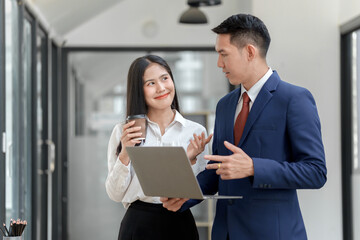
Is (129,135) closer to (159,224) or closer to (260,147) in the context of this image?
(159,224)

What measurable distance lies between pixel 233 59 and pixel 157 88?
1.54 feet

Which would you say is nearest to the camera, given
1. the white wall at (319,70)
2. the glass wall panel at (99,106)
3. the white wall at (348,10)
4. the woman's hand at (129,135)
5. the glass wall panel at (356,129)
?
the woman's hand at (129,135)

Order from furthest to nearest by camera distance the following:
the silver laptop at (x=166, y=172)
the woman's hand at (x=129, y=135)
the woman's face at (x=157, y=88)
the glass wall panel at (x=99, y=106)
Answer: the glass wall panel at (x=99, y=106), the woman's face at (x=157, y=88), the woman's hand at (x=129, y=135), the silver laptop at (x=166, y=172)

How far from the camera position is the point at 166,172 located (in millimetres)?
2037

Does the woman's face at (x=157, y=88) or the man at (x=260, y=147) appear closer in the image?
the man at (x=260, y=147)

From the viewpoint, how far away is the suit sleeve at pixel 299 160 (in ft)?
6.53

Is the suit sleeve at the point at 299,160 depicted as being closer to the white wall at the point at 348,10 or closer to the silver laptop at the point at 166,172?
the silver laptop at the point at 166,172

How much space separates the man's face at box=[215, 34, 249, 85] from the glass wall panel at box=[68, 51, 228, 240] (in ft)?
17.2

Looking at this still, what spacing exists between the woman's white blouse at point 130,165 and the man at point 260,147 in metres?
0.34

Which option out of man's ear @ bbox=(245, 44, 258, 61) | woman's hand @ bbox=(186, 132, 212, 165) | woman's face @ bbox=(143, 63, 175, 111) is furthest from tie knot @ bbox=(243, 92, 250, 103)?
woman's face @ bbox=(143, 63, 175, 111)

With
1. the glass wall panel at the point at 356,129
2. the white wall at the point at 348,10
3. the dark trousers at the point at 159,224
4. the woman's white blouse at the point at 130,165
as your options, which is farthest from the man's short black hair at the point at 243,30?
the glass wall panel at the point at 356,129

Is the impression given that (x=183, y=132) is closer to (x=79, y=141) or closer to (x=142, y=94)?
(x=142, y=94)

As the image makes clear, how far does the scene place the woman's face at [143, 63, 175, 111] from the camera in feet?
8.41

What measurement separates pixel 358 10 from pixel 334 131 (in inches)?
40.4
